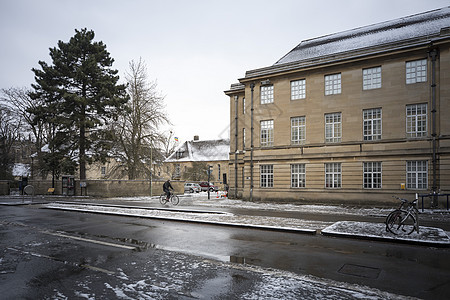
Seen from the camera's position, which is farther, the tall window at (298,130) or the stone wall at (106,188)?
the stone wall at (106,188)

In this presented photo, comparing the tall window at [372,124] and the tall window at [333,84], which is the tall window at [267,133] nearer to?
Result: the tall window at [333,84]

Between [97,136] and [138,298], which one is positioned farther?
[97,136]

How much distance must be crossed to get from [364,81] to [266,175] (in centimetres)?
1093

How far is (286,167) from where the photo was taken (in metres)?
26.3

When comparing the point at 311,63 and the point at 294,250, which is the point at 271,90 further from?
the point at 294,250

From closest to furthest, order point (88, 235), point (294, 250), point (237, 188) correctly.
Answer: point (294, 250) < point (88, 235) < point (237, 188)

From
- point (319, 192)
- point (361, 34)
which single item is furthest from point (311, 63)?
point (319, 192)

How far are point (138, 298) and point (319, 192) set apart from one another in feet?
71.7

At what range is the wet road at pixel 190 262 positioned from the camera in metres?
5.29

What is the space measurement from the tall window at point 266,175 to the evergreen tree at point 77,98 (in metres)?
17.9

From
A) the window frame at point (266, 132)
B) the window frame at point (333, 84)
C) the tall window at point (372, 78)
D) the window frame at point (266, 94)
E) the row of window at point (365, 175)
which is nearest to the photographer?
the row of window at point (365, 175)

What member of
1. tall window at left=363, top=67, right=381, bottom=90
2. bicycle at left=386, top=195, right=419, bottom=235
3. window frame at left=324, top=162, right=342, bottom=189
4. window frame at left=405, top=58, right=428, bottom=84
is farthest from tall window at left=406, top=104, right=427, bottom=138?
bicycle at left=386, top=195, right=419, bottom=235

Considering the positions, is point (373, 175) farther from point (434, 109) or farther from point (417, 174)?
point (434, 109)

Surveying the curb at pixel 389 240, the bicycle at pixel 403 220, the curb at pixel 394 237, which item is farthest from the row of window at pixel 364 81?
the curb at pixel 389 240
